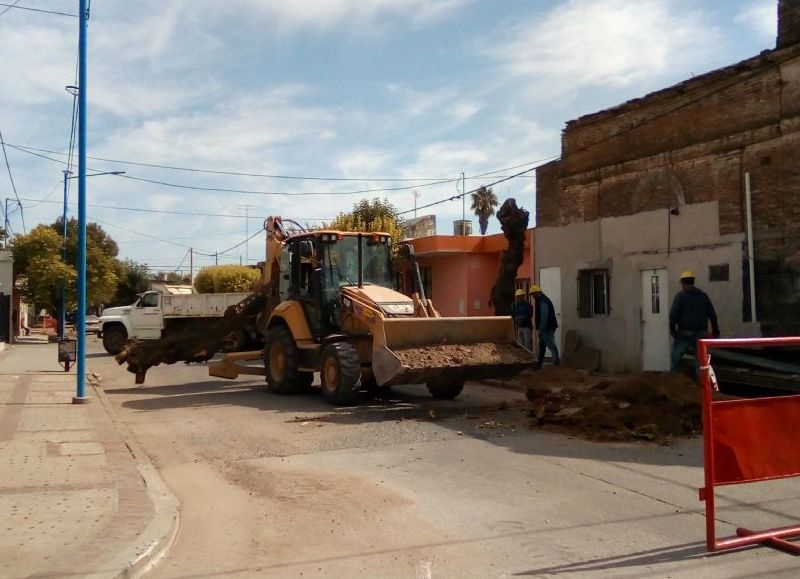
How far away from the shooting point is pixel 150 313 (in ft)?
89.3

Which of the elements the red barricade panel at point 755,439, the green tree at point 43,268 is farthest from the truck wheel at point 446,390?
the green tree at point 43,268

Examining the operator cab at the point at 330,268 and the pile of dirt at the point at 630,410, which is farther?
the operator cab at the point at 330,268

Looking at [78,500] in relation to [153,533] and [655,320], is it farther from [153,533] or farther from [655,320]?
[655,320]

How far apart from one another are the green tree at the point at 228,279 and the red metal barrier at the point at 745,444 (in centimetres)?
3823

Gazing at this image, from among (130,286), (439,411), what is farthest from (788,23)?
(130,286)

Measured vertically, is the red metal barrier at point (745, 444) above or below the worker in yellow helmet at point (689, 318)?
below

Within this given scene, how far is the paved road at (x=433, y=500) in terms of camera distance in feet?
16.7

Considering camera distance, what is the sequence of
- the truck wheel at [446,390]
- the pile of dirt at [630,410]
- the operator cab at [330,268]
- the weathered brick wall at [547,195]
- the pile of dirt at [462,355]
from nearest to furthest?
the pile of dirt at [630,410] < the pile of dirt at [462,355] < the truck wheel at [446,390] < the operator cab at [330,268] < the weathered brick wall at [547,195]

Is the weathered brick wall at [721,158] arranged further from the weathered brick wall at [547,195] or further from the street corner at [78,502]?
the street corner at [78,502]

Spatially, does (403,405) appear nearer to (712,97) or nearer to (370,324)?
(370,324)

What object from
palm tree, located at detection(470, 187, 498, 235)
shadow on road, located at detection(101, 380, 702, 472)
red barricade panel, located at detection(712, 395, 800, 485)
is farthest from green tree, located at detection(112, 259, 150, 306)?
red barricade panel, located at detection(712, 395, 800, 485)

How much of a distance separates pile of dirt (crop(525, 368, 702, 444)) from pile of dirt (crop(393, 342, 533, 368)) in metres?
0.82

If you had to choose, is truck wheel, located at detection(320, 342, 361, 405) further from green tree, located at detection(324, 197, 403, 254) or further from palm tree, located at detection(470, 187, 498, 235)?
palm tree, located at detection(470, 187, 498, 235)

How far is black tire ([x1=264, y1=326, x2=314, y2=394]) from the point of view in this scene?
1354 centimetres
